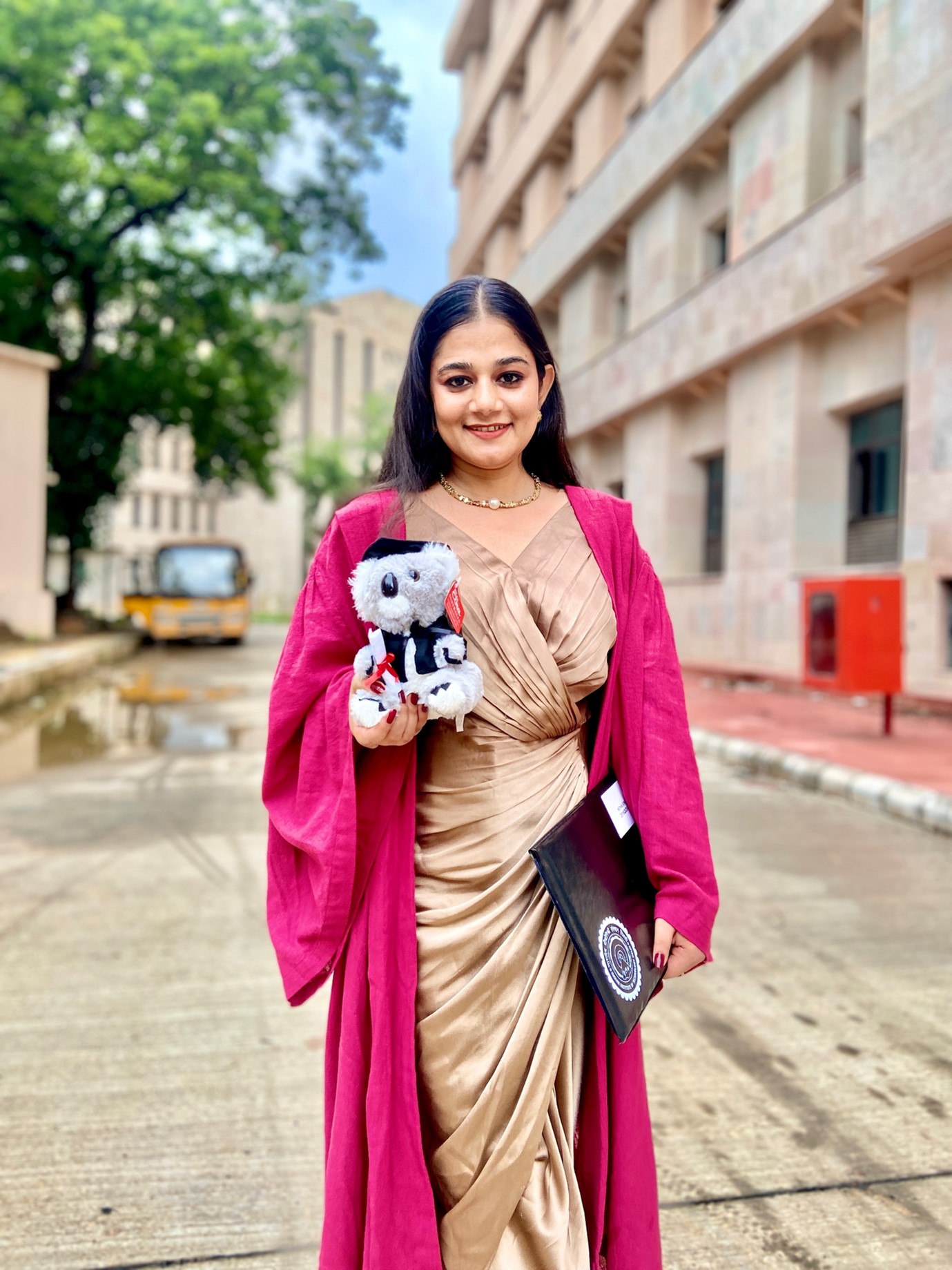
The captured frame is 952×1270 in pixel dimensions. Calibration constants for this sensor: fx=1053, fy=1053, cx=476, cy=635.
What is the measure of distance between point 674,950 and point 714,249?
1679 cm

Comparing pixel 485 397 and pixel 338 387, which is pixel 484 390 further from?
pixel 338 387

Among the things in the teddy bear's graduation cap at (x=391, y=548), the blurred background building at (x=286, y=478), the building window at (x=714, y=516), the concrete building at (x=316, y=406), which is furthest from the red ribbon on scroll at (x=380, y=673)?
the concrete building at (x=316, y=406)

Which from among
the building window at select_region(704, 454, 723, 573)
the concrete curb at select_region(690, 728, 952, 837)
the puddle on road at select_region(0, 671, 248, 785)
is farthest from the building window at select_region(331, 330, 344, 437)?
the concrete curb at select_region(690, 728, 952, 837)

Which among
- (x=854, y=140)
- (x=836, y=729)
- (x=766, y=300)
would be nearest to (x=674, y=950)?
(x=836, y=729)

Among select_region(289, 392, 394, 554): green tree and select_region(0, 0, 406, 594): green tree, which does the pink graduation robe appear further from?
select_region(289, 392, 394, 554): green tree

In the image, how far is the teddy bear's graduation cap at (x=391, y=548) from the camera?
148 centimetres

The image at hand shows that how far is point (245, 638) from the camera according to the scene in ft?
98.3

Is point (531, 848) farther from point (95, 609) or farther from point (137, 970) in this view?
point (95, 609)

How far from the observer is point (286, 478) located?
203 ft

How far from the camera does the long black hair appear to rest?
1.77m

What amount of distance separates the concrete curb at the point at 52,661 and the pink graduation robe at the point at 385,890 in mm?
11240

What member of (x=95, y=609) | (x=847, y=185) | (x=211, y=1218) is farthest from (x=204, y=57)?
(x=95, y=609)

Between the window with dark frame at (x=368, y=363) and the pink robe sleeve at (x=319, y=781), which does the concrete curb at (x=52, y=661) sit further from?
the window with dark frame at (x=368, y=363)

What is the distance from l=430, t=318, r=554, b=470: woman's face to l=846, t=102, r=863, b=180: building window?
42.8 ft
